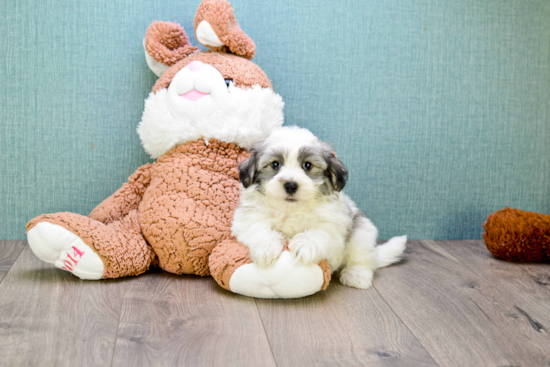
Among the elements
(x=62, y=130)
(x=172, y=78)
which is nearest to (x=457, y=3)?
(x=172, y=78)

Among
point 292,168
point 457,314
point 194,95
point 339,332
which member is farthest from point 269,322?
point 194,95

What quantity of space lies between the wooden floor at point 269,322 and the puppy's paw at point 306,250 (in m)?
Answer: 0.16

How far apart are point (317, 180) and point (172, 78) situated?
0.78 metres

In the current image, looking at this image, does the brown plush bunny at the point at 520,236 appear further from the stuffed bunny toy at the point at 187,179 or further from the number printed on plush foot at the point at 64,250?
the number printed on plush foot at the point at 64,250

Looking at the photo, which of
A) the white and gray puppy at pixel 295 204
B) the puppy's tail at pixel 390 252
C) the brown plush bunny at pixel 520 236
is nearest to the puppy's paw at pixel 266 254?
the white and gray puppy at pixel 295 204

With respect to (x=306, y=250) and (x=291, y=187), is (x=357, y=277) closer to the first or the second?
(x=306, y=250)

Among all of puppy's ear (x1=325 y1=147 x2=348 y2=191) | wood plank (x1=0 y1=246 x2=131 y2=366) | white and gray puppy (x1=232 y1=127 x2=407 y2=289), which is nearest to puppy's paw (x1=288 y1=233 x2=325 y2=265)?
white and gray puppy (x1=232 y1=127 x2=407 y2=289)

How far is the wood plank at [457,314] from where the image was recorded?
141cm

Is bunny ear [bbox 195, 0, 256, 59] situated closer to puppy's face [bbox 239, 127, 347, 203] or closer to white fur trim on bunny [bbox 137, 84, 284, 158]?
white fur trim on bunny [bbox 137, 84, 284, 158]

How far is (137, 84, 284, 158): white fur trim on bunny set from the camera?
1.98 meters

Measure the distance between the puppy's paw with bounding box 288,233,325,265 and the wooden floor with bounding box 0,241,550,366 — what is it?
0.16 metres

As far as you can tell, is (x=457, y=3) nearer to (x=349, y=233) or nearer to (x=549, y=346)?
(x=349, y=233)

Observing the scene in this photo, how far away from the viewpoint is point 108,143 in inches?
91.4

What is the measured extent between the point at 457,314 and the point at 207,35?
1.42 meters
